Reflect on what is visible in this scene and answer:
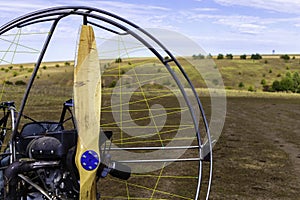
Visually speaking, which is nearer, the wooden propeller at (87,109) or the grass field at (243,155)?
the wooden propeller at (87,109)

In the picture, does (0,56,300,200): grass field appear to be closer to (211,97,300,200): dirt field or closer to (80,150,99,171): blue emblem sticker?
(211,97,300,200): dirt field

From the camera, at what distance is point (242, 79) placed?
2352 inches

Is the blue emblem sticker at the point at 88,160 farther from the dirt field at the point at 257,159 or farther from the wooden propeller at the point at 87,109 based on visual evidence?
the dirt field at the point at 257,159

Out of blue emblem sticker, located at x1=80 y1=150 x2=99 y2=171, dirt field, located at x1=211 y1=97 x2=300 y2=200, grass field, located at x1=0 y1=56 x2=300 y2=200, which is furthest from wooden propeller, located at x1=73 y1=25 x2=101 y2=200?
dirt field, located at x1=211 y1=97 x2=300 y2=200

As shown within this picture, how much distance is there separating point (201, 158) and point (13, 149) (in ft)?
7.64

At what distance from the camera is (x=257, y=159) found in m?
11.7

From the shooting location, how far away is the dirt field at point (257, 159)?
8.88 m

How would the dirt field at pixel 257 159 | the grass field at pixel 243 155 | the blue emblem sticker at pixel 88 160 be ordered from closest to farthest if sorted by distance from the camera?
the blue emblem sticker at pixel 88 160
the grass field at pixel 243 155
the dirt field at pixel 257 159

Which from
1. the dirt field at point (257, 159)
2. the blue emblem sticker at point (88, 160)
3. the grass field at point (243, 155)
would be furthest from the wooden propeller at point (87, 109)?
the dirt field at point (257, 159)

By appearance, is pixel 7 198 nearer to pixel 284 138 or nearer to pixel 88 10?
pixel 88 10

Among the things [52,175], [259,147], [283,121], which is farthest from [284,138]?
[52,175]

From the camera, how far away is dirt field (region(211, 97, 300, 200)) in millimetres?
8883

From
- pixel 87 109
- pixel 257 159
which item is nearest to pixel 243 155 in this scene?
pixel 257 159

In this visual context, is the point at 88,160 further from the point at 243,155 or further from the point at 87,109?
the point at 243,155
